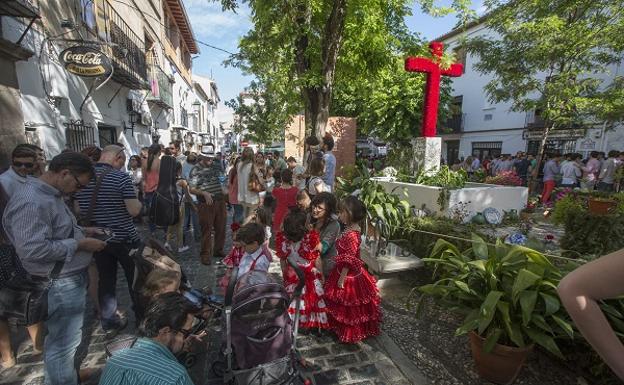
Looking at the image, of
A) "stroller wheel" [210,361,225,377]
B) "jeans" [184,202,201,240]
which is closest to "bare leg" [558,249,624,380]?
"stroller wheel" [210,361,225,377]

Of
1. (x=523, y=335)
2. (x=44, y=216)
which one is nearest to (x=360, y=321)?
(x=523, y=335)

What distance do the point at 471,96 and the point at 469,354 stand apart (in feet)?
79.0

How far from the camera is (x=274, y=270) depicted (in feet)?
16.2

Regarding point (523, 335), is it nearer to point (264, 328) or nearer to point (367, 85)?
point (264, 328)

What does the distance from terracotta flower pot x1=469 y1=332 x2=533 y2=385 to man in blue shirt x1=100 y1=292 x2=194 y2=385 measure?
7.43 feet

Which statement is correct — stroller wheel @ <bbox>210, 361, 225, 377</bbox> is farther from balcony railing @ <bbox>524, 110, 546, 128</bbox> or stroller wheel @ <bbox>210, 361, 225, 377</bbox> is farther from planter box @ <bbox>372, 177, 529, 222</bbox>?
balcony railing @ <bbox>524, 110, 546, 128</bbox>

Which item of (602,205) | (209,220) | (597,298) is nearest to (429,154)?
(602,205)

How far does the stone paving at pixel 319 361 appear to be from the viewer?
2592 millimetres

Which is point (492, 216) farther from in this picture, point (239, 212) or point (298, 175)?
point (239, 212)

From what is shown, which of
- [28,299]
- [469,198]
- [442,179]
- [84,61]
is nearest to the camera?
[28,299]

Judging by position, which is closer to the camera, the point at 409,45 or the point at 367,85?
the point at 409,45

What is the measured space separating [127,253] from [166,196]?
1576mm

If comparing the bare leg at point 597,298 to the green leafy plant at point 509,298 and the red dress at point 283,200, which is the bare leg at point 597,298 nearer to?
the green leafy plant at point 509,298

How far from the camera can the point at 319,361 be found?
2.83 metres
